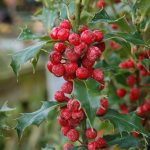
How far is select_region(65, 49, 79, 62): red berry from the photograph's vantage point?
1103 mm

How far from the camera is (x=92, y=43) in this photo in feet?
3.69

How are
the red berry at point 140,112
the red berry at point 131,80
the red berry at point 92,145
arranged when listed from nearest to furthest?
the red berry at point 92,145
the red berry at point 140,112
the red berry at point 131,80

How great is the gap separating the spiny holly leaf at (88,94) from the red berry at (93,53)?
0.20 feet

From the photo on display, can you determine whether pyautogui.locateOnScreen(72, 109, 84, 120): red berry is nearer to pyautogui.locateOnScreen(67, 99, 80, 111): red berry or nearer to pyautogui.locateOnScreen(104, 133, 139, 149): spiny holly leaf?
pyautogui.locateOnScreen(67, 99, 80, 111): red berry

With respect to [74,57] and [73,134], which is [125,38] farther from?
[73,134]

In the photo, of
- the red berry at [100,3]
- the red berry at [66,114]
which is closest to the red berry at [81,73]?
the red berry at [66,114]

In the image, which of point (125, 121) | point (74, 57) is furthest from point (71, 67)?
point (125, 121)

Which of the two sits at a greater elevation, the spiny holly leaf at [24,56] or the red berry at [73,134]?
the spiny holly leaf at [24,56]

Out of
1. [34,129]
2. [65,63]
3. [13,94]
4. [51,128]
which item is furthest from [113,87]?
[13,94]

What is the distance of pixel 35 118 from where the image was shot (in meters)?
1.23

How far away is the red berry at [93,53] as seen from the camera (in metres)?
1.09

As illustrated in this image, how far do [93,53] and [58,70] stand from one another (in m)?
0.10

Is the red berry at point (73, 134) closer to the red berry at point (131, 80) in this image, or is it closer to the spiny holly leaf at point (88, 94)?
the spiny holly leaf at point (88, 94)

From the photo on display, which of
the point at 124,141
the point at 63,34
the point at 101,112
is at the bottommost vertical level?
the point at 124,141
